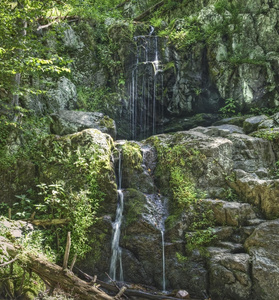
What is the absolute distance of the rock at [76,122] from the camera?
27.4 ft

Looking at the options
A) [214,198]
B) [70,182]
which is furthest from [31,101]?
[214,198]

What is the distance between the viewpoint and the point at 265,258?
4922 millimetres

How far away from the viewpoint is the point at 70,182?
6125 millimetres

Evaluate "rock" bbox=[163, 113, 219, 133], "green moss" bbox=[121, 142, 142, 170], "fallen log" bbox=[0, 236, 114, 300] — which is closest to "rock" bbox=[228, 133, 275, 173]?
"green moss" bbox=[121, 142, 142, 170]

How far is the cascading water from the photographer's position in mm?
11484

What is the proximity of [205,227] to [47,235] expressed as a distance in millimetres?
3673

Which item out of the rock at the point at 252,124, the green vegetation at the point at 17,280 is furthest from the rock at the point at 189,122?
the green vegetation at the point at 17,280

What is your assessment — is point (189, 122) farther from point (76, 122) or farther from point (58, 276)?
point (58, 276)

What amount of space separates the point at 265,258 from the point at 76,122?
674cm

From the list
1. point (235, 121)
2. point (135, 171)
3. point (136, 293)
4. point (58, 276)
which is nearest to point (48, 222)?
point (58, 276)

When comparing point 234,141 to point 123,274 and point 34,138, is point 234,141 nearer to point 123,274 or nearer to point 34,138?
point 123,274

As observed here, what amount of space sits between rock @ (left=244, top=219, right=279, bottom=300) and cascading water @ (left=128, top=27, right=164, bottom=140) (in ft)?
24.2

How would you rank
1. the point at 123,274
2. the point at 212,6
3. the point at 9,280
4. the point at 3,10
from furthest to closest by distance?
the point at 212,6
the point at 3,10
the point at 123,274
the point at 9,280

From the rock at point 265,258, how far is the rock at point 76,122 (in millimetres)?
5602
